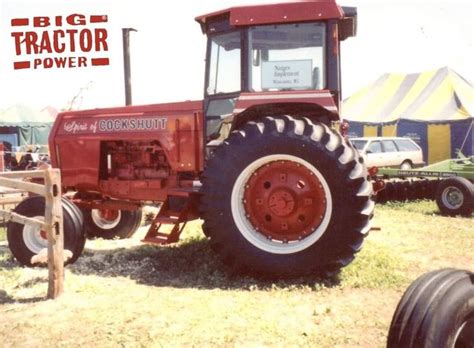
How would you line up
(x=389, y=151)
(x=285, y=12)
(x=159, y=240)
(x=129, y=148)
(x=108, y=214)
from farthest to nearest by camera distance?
(x=389, y=151) < (x=108, y=214) < (x=129, y=148) < (x=159, y=240) < (x=285, y=12)

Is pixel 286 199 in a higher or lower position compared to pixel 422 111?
lower

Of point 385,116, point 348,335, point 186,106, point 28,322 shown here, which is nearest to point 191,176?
point 186,106

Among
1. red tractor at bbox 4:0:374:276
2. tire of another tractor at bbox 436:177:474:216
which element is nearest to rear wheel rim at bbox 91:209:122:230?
red tractor at bbox 4:0:374:276

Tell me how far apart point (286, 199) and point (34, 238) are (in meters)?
2.85

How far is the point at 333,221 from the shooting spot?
15.5ft

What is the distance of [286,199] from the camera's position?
4.97 m

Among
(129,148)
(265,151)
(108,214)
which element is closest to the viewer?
(265,151)

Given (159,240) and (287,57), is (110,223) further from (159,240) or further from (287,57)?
(287,57)

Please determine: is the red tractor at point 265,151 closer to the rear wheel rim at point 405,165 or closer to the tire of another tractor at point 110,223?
the tire of another tractor at point 110,223

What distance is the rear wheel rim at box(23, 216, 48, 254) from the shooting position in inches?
224

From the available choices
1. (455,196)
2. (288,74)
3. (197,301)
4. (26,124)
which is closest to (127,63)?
(455,196)

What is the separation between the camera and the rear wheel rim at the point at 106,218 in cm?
754

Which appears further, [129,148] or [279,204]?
[129,148]

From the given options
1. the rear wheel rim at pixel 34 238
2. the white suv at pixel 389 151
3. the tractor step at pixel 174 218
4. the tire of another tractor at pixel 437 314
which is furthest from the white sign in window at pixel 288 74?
the white suv at pixel 389 151
